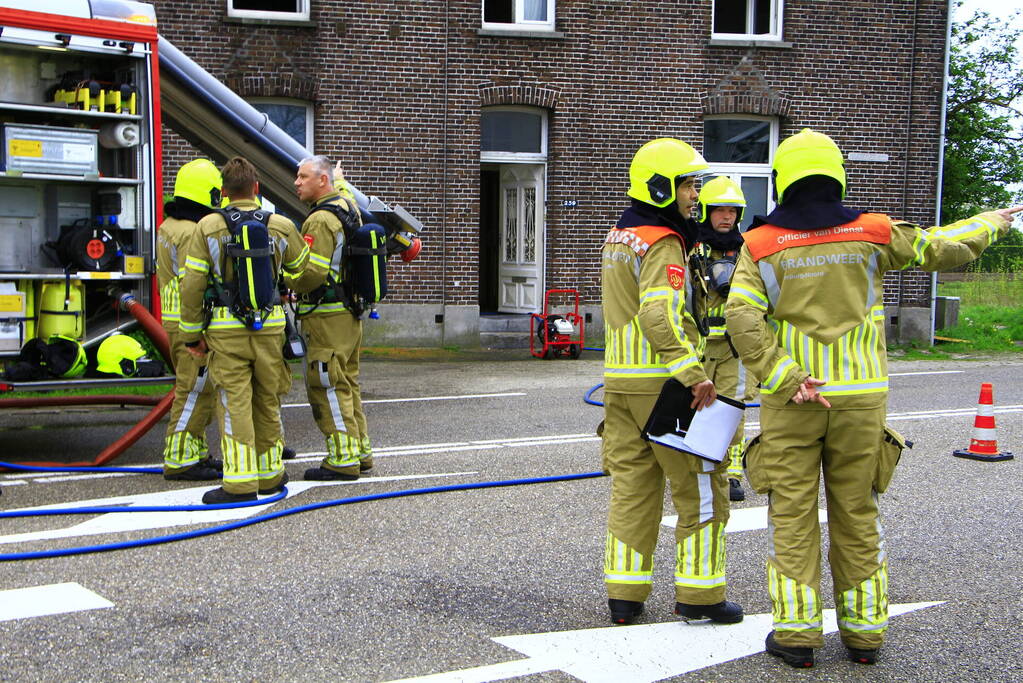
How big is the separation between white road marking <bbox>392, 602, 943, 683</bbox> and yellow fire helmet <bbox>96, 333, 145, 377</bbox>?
4.67 metres

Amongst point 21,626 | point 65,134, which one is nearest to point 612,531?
point 21,626

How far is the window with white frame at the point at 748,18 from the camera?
18.7 meters

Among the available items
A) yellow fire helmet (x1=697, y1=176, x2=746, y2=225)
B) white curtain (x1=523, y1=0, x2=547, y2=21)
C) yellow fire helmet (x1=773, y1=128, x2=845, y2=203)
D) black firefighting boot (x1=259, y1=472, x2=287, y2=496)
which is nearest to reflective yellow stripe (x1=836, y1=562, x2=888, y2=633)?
yellow fire helmet (x1=773, y1=128, x2=845, y2=203)

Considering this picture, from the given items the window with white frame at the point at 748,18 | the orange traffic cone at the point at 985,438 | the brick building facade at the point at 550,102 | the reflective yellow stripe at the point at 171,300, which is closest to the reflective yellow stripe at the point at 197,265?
the reflective yellow stripe at the point at 171,300

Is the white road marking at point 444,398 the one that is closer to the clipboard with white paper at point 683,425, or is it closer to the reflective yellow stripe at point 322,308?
the reflective yellow stripe at point 322,308

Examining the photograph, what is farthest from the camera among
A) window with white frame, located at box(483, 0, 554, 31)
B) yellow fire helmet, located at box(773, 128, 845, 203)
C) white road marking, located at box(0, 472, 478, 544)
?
window with white frame, located at box(483, 0, 554, 31)

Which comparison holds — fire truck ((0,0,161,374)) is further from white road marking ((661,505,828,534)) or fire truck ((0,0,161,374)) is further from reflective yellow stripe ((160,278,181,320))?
white road marking ((661,505,828,534))

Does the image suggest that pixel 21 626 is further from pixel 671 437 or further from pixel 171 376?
pixel 171 376

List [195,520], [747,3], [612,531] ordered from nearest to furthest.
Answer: [612,531], [195,520], [747,3]

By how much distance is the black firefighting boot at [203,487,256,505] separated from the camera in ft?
23.5

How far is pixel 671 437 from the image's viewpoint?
4871 millimetres

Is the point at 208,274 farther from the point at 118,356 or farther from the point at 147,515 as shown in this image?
the point at 118,356

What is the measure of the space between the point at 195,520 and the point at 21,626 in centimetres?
184

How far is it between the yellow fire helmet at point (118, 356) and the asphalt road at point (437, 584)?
→ 77 cm
